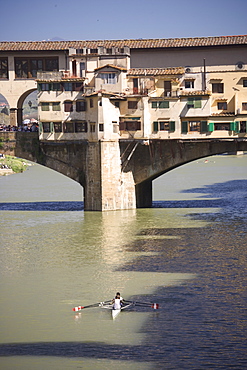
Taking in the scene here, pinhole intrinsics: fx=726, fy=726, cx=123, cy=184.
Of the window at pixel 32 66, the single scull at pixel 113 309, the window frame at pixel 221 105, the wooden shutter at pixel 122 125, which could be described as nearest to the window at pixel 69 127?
the wooden shutter at pixel 122 125

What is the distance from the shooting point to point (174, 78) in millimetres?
49781

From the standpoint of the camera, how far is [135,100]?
1962 inches

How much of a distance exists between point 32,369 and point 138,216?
26694mm

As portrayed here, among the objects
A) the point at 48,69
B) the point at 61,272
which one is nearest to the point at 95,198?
the point at 48,69

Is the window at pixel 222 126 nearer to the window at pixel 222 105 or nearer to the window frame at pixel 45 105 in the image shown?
the window at pixel 222 105

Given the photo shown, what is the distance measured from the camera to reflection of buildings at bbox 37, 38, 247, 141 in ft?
161

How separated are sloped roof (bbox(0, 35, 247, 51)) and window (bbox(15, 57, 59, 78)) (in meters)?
0.98

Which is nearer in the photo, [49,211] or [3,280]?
[3,280]

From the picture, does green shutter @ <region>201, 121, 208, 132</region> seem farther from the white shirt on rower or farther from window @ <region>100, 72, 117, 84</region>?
the white shirt on rower

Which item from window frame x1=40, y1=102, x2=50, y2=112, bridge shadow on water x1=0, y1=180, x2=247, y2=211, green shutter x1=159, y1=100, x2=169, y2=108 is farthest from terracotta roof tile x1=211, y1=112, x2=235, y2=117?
window frame x1=40, y1=102, x2=50, y2=112

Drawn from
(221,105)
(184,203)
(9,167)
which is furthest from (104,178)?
(9,167)

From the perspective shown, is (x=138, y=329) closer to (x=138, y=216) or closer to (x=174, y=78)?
(x=138, y=216)

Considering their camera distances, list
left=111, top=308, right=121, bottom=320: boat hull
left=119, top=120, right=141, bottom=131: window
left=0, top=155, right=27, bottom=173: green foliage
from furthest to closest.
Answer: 1. left=0, top=155, right=27, bottom=173: green foliage
2. left=119, top=120, right=141, bottom=131: window
3. left=111, top=308, right=121, bottom=320: boat hull

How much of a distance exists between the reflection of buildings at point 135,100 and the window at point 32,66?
371 centimetres
